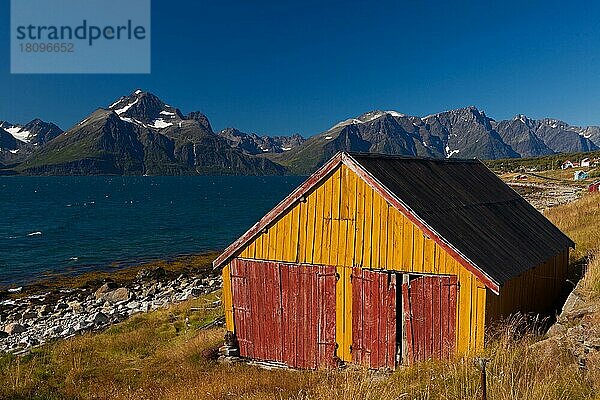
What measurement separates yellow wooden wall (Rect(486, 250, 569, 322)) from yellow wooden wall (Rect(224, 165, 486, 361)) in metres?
0.70

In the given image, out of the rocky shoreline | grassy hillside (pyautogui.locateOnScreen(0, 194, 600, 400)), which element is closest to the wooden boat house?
grassy hillside (pyautogui.locateOnScreen(0, 194, 600, 400))

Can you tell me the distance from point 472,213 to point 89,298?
27239mm

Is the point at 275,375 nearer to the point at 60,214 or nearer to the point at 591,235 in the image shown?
the point at 591,235

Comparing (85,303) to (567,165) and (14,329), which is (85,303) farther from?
(567,165)

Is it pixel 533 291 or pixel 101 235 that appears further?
pixel 101 235

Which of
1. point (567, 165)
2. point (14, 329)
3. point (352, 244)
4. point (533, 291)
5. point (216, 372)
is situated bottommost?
point (14, 329)

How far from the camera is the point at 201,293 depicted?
33.2m

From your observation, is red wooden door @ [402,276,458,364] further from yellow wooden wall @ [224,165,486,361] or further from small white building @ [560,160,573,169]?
small white building @ [560,160,573,169]

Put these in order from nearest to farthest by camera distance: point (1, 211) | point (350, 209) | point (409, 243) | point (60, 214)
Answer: point (409, 243) → point (350, 209) → point (60, 214) → point (1, 211)

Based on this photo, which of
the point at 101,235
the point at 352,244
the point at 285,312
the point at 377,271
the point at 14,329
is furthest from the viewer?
the point at 101,235

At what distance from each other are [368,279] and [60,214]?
304 feet

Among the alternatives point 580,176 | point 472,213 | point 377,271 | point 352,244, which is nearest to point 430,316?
point 377,271

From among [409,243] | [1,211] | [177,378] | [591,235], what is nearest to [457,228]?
[409,243]

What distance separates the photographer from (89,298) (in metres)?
34.3
